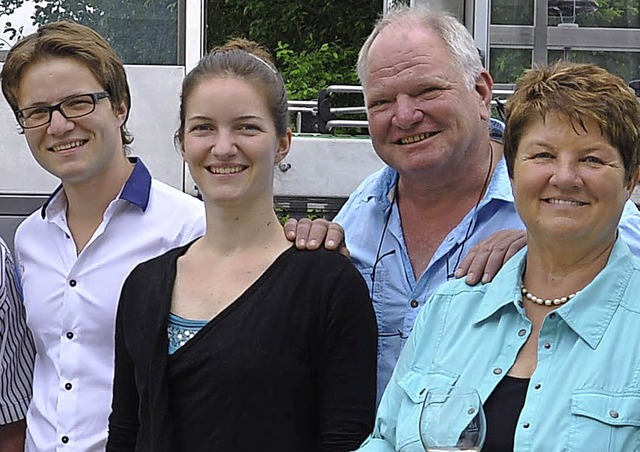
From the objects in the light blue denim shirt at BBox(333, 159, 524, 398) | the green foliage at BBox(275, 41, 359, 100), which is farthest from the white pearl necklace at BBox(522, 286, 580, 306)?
the green foliage at BBox(275, 41, 359, 100)

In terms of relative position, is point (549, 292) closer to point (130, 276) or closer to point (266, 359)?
point (266, 359)

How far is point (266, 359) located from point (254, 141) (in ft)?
1.74

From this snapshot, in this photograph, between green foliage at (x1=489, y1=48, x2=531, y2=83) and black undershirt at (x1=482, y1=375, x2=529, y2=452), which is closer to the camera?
black undershirt at (x1=482, y1=375, x2=529, y2=452)

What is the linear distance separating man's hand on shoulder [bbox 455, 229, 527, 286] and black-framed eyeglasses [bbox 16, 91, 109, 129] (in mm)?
1115

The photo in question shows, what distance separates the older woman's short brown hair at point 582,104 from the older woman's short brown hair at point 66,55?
3.94ft

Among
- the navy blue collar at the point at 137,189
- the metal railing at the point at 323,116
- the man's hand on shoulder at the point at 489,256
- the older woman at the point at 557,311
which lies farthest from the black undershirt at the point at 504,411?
the metal railing at the point at 323,116

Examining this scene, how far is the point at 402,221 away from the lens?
3092 millimetres

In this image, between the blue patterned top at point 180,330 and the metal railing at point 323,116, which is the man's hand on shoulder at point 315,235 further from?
the metal railing at point 323,116

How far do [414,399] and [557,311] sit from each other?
363mm

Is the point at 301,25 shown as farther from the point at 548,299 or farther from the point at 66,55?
the point at 548,299

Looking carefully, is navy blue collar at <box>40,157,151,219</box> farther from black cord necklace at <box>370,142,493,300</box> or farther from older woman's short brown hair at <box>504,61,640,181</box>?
older woman's short brown hair at <box>504,61,640,181</box>

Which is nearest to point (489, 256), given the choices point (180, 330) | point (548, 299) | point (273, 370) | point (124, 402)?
point (548, 299)

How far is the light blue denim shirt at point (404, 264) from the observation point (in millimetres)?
2924

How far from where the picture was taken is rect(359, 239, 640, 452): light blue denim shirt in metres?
2.15
